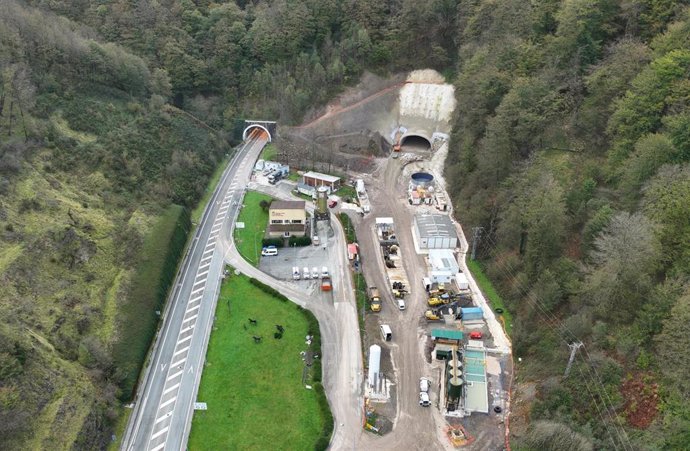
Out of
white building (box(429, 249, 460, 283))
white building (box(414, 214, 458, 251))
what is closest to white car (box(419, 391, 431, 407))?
white building (box(429, 249, 460, 283))

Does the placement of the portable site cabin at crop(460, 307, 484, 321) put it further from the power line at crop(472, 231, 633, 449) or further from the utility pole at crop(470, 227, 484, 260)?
the utility pole at crop(470, 227, 484, 260)

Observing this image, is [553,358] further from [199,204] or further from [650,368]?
[199,204]

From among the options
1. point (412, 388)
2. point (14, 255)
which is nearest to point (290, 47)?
point (14, 255)

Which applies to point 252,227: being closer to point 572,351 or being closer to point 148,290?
point 148,290

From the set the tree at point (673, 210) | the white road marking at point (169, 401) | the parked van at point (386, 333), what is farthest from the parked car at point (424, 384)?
the tree at point (673, 210)

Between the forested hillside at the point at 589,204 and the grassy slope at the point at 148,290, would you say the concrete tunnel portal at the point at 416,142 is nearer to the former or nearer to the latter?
the forested hillside at the point at 589,204
